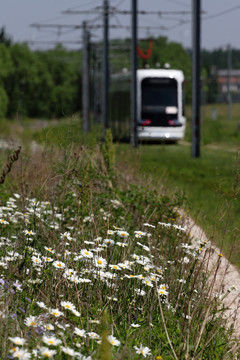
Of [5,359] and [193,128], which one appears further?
[193,128]

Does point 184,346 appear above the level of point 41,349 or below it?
below

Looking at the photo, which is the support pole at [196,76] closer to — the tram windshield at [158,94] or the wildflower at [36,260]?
the tram windshield at [158,94]

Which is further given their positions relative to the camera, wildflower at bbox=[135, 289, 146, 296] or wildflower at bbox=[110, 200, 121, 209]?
wildflower at bbox=[110, 200, 121, 209]

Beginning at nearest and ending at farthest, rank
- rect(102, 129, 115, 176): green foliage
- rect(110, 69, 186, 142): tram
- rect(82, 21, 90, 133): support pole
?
rect(102, 129, 115, 176): green foliage < rect(110, 69, 186, 142): tram < rect(82, 21, 90, 133): support pole

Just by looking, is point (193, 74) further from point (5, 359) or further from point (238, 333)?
point (5, 359)

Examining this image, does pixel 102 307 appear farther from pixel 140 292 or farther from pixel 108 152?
pixel 108 152

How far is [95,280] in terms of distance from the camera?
15.6ft

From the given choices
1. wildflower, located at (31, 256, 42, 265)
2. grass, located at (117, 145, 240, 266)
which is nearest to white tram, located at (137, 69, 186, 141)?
grass, located at (117, 145, 240, 266)

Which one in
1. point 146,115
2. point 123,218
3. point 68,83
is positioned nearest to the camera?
Result: point 123,218

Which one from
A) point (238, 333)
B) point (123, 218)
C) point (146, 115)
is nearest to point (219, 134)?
point (146, 115)

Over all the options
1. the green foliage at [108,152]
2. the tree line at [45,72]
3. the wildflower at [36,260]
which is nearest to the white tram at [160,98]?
the green foliage at [108,152]

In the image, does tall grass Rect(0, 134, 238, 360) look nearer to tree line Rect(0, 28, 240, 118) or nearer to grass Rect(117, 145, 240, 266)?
grass Rect(117, 145, 240, 266)

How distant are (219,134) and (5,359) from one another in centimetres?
3096

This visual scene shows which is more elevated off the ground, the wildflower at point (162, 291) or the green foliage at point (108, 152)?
the green foliage at point (108, 152)
